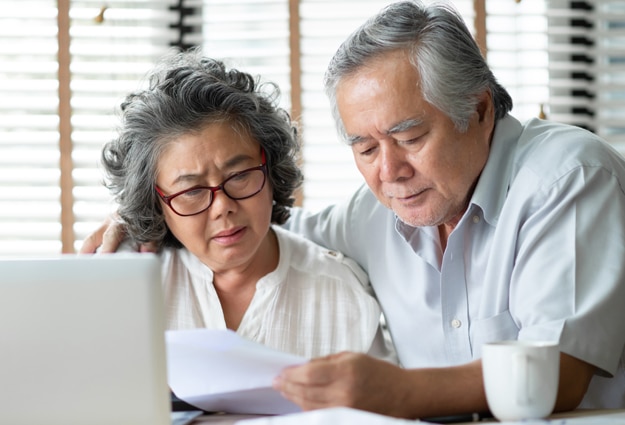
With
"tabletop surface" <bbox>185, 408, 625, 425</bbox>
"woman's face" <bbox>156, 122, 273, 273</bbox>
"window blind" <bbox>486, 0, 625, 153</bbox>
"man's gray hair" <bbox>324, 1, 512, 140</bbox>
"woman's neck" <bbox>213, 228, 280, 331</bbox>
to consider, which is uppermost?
"window blind" <bbox>486, 0, 625, 153</bbox>

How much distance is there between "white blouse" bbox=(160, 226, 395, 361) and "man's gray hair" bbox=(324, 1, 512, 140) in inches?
19.0

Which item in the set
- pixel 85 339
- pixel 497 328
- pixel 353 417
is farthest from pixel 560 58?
pixel 85 339

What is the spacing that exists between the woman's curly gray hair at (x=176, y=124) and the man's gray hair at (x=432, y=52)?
28 centimetres

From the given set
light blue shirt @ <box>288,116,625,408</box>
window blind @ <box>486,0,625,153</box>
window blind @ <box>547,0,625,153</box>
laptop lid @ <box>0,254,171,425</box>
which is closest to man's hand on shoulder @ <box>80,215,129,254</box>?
light blue shirt @ <box>288,116,625,408</box>

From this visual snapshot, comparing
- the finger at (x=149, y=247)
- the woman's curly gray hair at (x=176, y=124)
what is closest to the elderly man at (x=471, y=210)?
the woman's curly gray hair at (x=176, y=124)

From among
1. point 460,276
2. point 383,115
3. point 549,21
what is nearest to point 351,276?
point 460,276

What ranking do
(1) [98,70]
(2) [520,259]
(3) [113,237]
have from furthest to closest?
(1) [98,70] → (3) [113,237] → (2) [520,259]

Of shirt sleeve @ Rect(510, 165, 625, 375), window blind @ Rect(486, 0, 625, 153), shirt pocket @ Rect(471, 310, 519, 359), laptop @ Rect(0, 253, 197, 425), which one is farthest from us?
window blind @ Rect(486, 0, 625, 153)

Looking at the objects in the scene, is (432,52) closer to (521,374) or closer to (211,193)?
(211,193)

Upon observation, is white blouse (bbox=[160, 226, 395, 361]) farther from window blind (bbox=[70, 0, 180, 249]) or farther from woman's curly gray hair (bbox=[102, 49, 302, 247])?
window blind (bbox=[70, 0, 180, 249])

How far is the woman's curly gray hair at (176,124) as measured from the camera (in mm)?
2033

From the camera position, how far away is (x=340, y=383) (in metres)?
1.31

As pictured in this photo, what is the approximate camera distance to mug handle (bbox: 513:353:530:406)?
1229 millimetres

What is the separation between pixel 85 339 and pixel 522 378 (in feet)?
2.04
